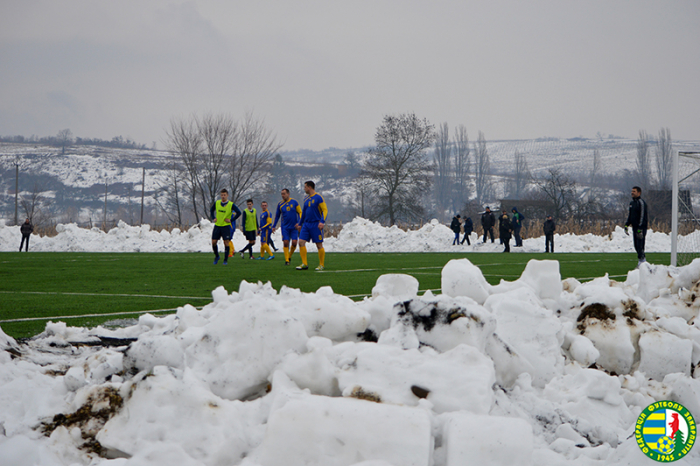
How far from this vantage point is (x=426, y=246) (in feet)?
94.4

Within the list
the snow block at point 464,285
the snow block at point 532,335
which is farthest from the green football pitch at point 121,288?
the snow block at point 532,335

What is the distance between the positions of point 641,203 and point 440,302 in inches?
514

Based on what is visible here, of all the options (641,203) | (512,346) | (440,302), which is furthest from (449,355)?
(641,203)

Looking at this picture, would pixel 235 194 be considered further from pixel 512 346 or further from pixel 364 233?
pixel 512 346

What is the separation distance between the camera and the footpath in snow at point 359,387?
96.9 inches

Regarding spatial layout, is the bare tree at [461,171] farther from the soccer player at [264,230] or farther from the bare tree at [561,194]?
the soccer player at [264,230]

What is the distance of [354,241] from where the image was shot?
96.9 feet

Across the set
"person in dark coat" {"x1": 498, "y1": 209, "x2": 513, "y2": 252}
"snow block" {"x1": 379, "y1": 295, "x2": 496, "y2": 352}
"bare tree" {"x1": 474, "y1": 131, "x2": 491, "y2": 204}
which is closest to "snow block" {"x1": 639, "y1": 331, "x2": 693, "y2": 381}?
"snow block" {"x1": 379, "y1": 295, "x2": 496, "y2": 352}

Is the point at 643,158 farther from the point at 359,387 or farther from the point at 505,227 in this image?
the point at 359,387

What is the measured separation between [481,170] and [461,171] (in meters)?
5.42

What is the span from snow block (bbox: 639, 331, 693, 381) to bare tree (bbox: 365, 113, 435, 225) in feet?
151

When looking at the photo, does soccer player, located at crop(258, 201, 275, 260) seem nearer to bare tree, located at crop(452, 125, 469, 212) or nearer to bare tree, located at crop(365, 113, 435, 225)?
bare tree, located at crop(365, 113, 435, 225)

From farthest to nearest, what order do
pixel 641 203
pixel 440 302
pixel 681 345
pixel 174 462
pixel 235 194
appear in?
1. pixel 235 194
2. pixel 641 203
3. pixel 681 345
4. pixel 440 302
5. pixel 174 462

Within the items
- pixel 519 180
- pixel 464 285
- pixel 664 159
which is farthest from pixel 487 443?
pixel 519 180
